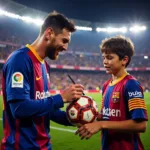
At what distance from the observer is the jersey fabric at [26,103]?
1899 millimetres

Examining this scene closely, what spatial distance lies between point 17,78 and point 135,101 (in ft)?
4.13

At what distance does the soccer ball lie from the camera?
230cm

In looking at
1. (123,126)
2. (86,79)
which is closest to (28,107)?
(123,126)

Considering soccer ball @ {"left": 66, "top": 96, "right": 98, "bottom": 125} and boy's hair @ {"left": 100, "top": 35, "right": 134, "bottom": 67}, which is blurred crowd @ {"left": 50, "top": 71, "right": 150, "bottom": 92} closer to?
boy's hair @ {"left": 100, "top": 35, "right": 134, "bottom": 67}

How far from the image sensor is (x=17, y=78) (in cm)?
194

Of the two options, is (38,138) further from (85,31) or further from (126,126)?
(85,31)

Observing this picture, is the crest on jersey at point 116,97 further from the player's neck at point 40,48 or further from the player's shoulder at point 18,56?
the player's shoulder at point 18,56

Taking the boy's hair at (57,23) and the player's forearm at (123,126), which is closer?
the player's forearm at (123,126)

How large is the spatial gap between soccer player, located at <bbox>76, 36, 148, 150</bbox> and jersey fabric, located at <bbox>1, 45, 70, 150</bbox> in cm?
42

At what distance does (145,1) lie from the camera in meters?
44.4

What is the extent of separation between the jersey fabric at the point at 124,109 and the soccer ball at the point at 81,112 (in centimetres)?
35

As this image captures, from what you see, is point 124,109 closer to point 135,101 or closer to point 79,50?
point 135,101

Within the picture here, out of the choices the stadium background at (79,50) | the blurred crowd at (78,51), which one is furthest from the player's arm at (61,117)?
the blurred crowd at (78,51)

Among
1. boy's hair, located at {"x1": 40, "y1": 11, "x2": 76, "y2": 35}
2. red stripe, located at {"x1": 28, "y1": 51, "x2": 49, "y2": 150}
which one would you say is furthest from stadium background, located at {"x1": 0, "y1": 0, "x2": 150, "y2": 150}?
red stripe, located at {"x1": 28, "y1": 51, "x2": 49, "y2": 150}
